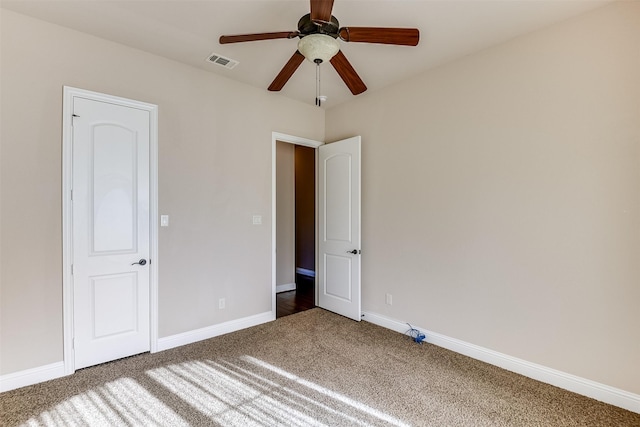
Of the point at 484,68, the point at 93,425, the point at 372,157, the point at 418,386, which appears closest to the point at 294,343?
the point at 418,386

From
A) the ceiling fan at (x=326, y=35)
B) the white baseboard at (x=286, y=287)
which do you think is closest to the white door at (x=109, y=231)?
the ceiling fan at (x=326, y=35)

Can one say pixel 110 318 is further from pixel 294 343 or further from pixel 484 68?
pixel 484 68

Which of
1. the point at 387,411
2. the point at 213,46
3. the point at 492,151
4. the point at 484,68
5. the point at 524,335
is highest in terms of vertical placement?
the point at 213,46

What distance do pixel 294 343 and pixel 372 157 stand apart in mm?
2290

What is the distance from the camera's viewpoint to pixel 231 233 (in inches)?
134

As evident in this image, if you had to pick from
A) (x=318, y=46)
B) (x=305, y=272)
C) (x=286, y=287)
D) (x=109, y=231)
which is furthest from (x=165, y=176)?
(x=305, y=272)

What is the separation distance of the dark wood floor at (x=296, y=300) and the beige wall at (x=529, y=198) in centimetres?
137

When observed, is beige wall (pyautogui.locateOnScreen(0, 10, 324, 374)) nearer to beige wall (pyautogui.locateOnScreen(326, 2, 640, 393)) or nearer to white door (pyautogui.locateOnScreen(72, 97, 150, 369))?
white door (pyautogui.locateOnScreen(72, 97, 150, 369))

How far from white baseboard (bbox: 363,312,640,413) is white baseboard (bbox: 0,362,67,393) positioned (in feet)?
10.4

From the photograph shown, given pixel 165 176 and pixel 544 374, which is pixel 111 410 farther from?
pixel 544 374

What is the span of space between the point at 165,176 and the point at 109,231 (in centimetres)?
68

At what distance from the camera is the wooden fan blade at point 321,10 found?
163 centimetres

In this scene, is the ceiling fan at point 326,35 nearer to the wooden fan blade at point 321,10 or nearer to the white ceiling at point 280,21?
the wooden fan blade at point 321,10

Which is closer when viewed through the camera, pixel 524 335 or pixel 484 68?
pixel 524 335
